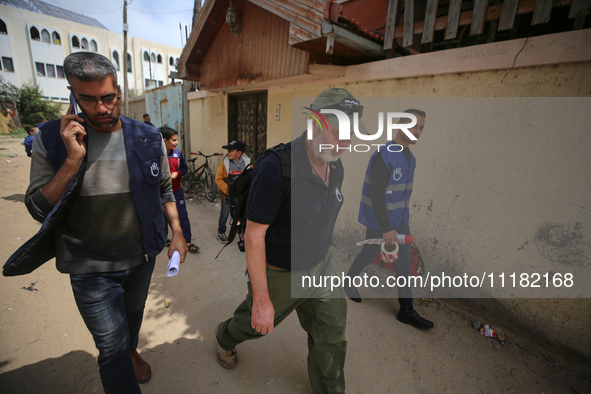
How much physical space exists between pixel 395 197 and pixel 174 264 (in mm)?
2085

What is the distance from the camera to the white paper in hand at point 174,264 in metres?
1.61

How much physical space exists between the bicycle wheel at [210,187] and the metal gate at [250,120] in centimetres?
111

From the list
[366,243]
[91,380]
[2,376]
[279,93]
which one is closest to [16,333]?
[2,376]

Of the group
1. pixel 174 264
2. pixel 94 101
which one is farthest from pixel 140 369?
pixel 94 101

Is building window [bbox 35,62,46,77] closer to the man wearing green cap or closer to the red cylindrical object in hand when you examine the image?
the man wearing green cap

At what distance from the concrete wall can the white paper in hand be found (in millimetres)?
2818

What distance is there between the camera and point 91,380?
210 cm

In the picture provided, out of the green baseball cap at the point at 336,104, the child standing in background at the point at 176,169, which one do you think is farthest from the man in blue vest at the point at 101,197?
the child standing in background at the point at 176,169

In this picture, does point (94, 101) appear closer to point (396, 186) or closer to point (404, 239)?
point (396, 186)

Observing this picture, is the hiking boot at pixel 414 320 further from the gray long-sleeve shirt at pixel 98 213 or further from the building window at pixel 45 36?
the building window at pixel 45 36

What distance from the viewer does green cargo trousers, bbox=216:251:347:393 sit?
1.76 m

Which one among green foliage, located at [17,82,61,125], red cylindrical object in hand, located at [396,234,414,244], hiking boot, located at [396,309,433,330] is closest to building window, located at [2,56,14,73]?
green foliage, located at [17,82,61,125]

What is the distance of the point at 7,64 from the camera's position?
25.6 m

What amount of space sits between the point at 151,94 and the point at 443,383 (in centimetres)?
1339
